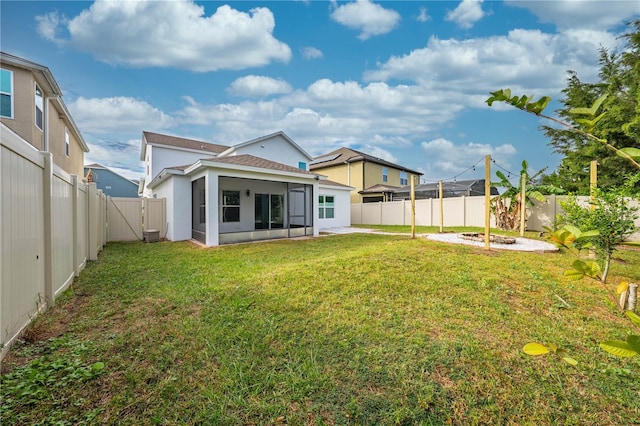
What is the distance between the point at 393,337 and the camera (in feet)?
11.1

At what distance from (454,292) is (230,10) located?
31.4 ft

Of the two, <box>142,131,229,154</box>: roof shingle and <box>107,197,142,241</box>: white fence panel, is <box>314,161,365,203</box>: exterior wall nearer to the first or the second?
<box>142,131,229,154</box>: roof shingle

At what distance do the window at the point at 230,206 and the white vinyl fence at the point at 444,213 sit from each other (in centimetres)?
1027

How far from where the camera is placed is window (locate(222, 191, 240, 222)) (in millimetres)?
14227

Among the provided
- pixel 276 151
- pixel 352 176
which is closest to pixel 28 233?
pixel 276 151

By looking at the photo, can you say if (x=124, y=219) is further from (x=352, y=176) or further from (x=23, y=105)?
(x=352, y=176)

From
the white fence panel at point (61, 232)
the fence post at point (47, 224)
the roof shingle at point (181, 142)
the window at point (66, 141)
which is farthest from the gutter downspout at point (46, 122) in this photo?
the fence post at point (47, 224)

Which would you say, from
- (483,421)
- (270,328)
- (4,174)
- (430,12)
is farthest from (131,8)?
(483,421)

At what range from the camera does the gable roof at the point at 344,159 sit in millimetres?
25123

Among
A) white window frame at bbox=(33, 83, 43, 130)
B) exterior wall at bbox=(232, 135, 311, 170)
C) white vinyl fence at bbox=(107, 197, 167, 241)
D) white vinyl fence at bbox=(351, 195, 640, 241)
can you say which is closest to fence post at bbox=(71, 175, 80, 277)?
white vinyl fence at bbox=(107, 197, 167, 241)

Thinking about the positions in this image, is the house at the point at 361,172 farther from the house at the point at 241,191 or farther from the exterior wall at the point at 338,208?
the house at the point at 241,191

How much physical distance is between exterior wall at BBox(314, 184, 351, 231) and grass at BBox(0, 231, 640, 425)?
12.7 metres

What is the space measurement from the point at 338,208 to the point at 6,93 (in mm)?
15604

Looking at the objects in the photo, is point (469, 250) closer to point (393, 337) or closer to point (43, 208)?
point (393, 337)
